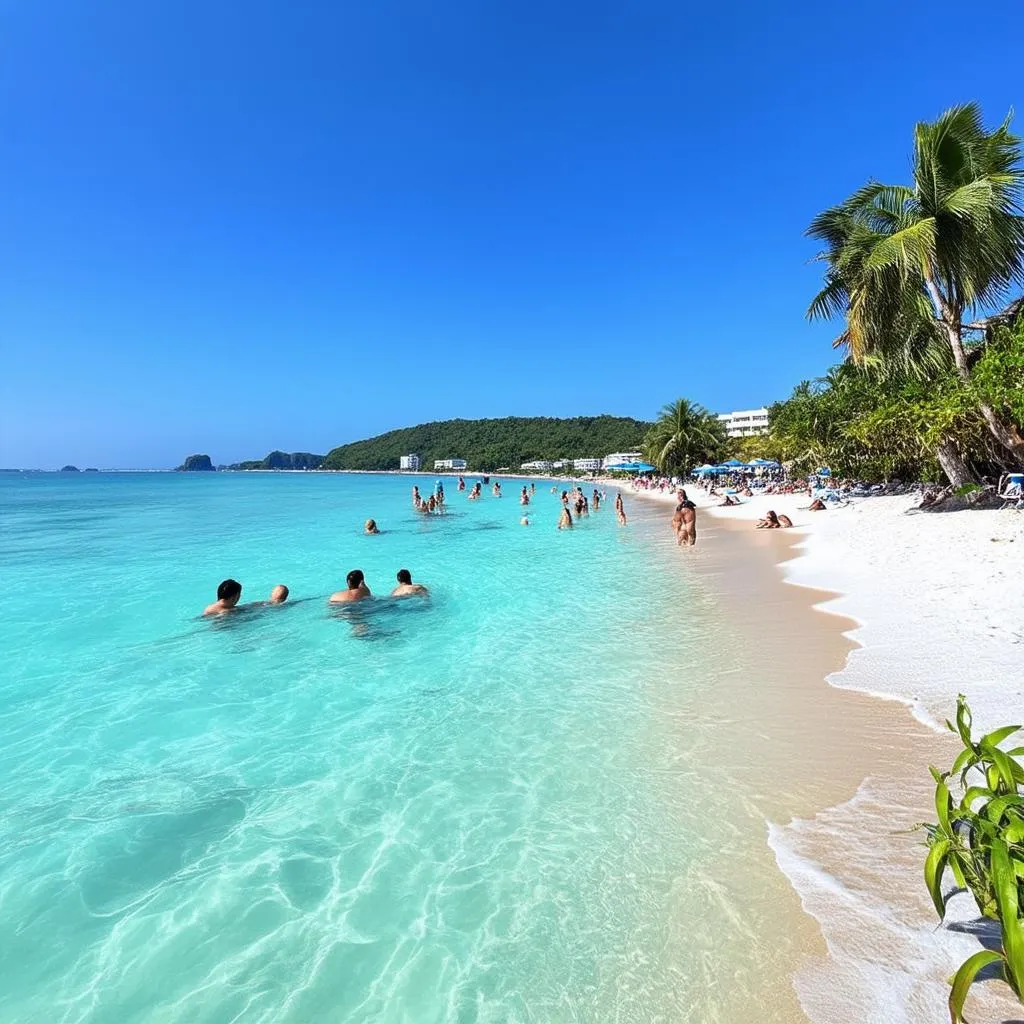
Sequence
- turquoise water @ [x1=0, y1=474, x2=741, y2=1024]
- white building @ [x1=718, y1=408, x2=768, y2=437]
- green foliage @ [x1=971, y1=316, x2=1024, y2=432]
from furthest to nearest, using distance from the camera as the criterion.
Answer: white building @ [x1=718, y1=408, x2=768, y2=437] → green foliage @ [x1=971, y1=316, x2=1024, y2=432] → turquoise water @ [x1=0, y1=474, x2=741, y2=1024]

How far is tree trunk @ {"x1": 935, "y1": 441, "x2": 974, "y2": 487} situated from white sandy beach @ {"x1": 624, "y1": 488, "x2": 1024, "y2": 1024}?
7591 millimetres

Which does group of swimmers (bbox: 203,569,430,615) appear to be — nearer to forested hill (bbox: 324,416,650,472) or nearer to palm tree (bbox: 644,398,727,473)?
palm tree (bbox: 644,398,727,473)

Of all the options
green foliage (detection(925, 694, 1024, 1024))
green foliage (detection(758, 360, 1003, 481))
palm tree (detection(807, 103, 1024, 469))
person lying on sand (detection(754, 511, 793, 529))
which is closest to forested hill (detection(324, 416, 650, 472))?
green foliage (detection(758, 360, 1003, 481))

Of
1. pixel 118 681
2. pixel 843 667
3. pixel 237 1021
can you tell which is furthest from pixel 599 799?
pixel 118 681

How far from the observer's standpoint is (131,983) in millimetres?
2775

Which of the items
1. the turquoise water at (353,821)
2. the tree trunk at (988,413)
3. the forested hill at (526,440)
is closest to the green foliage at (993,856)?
the turquoise water at (353,821)

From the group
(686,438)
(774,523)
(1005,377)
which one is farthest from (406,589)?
Result: (686,438)

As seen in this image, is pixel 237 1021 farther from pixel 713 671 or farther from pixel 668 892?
pixel 713 671

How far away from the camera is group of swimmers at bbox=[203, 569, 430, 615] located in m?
10.0

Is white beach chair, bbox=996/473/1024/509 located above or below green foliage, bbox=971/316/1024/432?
below

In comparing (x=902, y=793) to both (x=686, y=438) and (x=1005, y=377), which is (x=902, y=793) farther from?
(x=686, y=438)

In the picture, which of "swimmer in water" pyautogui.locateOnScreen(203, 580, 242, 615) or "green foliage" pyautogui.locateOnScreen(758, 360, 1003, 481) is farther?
"green foliage" pyautogui.locateOnScreen(758, 360, 1003, 481)

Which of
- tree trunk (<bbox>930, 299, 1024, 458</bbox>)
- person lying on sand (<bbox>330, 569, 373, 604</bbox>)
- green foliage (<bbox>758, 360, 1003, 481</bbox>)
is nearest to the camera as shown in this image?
person lying on sand (<bbox>330, 569, 373, 604</bbox>)

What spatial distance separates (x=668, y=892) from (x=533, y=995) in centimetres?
93
